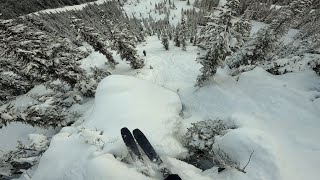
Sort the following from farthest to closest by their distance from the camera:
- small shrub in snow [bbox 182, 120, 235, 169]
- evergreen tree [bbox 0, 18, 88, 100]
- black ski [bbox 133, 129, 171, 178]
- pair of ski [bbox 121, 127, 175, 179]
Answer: evergreen tree [bbox 0, 18, 88, 100] < small shrub in snow [bbox 182, 120, 235, 169] < pair of ski [bbox 121, 127, 175, 179] < black ski [bbox 133, 129, 171, 178]

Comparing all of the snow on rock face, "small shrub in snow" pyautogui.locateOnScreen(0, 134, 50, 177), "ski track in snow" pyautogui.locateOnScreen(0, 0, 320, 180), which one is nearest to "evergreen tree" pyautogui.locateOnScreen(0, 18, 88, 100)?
the snow on rock face

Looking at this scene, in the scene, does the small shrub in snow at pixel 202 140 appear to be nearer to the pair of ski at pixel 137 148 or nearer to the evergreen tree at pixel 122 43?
the pair of ski at pixel 137 148

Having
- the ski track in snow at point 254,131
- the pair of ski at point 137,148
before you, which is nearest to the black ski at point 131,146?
the pair of ski at point 137,148

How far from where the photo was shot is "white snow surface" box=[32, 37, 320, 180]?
9.73 meters

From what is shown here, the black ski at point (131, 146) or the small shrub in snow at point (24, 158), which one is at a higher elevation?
the black ski at point (131, 146)

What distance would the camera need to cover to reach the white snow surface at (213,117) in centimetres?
973

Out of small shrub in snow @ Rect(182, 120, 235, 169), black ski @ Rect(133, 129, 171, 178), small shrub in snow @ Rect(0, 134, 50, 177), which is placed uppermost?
black ski @ Rect(133, 129, 171, 178)

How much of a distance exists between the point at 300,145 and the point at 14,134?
21.4m

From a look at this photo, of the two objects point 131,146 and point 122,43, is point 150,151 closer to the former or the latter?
point 131,146

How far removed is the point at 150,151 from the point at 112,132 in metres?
3.12

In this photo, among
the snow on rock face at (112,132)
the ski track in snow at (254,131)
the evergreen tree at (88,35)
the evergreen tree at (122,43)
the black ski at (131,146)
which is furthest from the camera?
the evergreen tree at (122,43)

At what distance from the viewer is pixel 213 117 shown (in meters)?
15.2

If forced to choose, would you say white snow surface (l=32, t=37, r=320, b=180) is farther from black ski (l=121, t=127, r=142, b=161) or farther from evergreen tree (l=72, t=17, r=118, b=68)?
evergreen tree (l=72, t=17, r=118, b=68)

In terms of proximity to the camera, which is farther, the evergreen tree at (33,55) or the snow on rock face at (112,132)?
the evergreen tree at (33,55)
